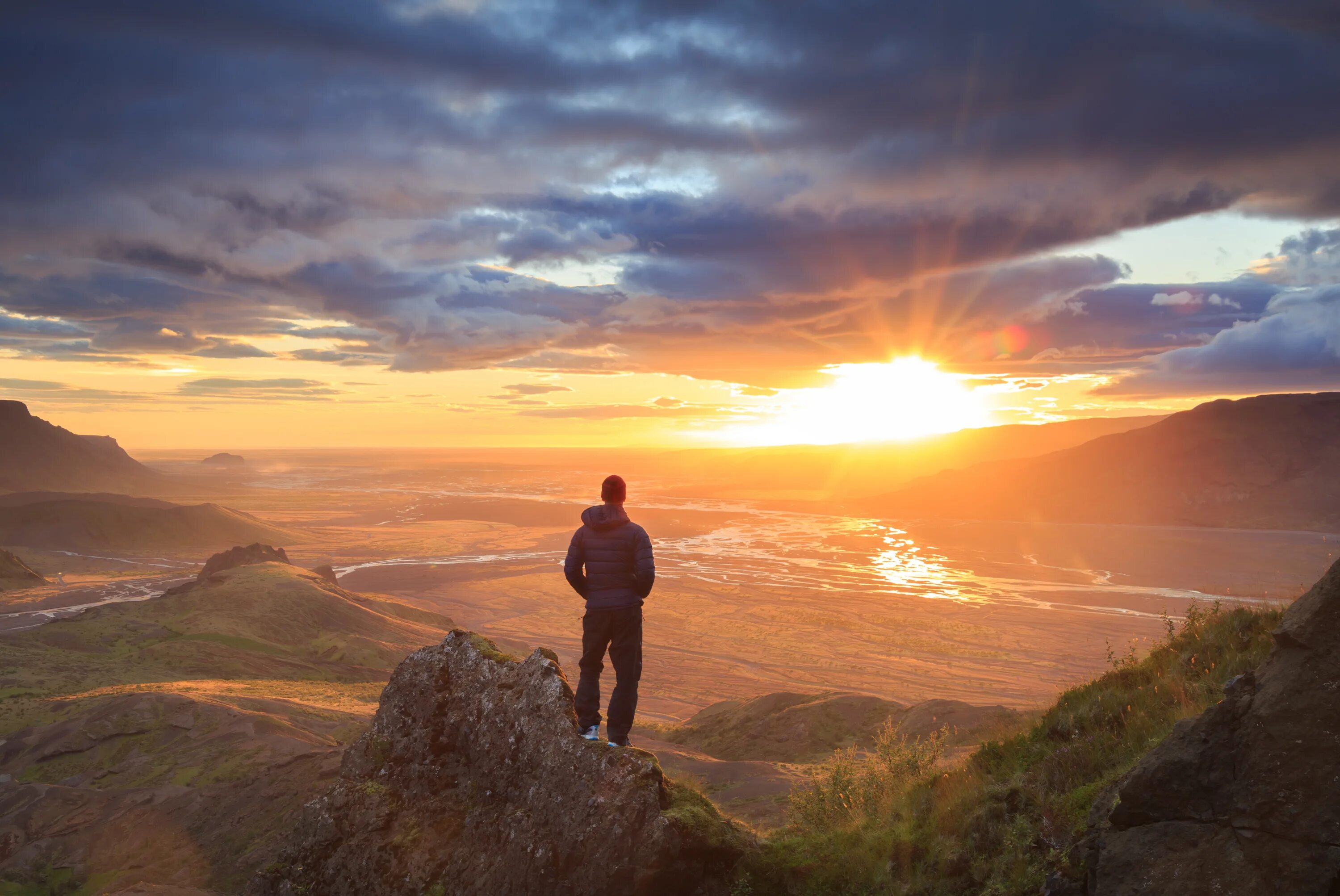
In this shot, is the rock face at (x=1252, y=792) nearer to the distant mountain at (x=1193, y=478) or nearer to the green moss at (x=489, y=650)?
the green moss at (x=489, y=650)

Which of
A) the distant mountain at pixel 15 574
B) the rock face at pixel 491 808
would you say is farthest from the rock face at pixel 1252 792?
the distant mountain at pixel 15 574

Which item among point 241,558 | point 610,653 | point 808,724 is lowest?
point 808,724

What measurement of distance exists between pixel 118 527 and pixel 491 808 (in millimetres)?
108323

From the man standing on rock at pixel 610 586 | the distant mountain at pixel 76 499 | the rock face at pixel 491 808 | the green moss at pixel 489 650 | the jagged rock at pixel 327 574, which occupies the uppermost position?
the man standing on rock at pixel 610 586

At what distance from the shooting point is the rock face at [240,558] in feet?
197

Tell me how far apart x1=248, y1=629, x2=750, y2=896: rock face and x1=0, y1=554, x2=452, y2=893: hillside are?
5.63m

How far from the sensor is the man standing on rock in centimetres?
777

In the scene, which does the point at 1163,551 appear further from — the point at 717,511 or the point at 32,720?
the point at 32,720

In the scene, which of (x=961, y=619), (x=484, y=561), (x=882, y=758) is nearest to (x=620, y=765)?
(x=882, y=758)

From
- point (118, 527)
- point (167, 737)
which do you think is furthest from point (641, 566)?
point (118, 527)

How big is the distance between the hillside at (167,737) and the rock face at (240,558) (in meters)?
16.7

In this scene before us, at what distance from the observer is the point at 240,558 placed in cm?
6234

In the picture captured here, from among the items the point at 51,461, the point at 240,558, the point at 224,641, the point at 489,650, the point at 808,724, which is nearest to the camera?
the point at 489,650

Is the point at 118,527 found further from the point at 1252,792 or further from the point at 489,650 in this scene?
the point at 1252,792
